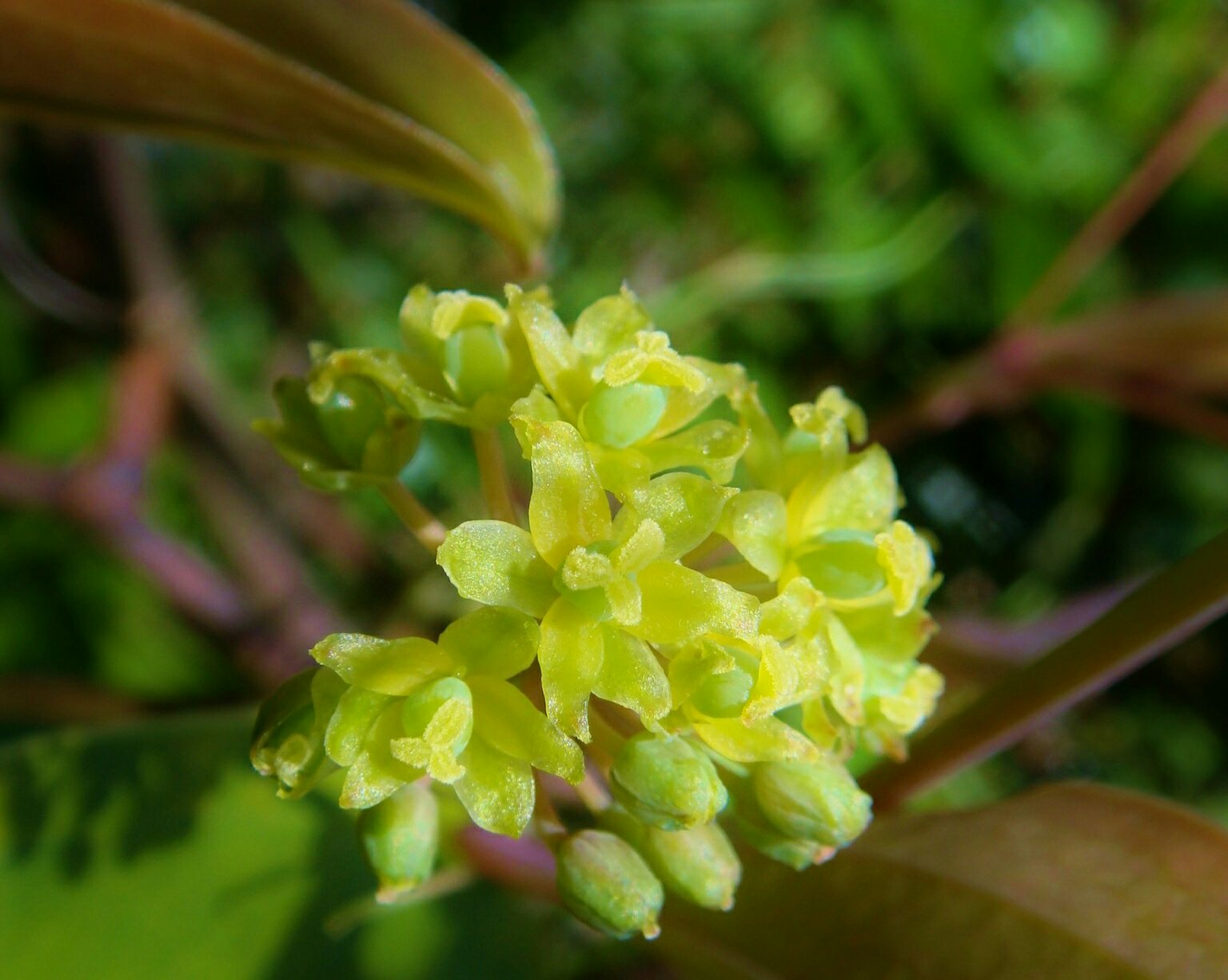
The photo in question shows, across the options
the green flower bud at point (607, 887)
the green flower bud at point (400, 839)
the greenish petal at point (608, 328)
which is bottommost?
the green flower bud at point (400, 839)

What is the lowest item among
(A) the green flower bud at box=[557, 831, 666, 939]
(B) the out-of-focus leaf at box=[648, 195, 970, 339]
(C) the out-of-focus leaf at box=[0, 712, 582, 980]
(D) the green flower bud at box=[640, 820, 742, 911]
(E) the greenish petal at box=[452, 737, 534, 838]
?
(C) the out-of-focus leaf at box=[0, 712, 582, 980]

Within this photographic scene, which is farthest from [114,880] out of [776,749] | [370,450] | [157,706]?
[776,749]

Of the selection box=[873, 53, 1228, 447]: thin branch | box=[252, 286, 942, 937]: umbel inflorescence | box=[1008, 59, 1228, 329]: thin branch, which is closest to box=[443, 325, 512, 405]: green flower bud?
box=[252, 286, 942, 937]: umbel inflorescence

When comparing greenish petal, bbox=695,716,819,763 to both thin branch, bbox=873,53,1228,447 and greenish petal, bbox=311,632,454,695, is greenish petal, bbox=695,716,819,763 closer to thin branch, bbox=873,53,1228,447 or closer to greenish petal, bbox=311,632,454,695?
greenish petal, bbox=311,632,454,695

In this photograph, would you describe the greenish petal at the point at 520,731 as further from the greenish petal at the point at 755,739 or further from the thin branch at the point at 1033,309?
the thin branch at the point at 1033,309

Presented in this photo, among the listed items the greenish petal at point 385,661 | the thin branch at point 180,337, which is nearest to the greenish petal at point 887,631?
the greenish petal at point 385,661

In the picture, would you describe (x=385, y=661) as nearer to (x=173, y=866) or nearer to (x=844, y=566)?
(x=844, y=566)
